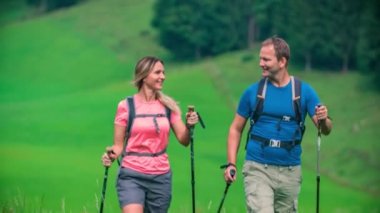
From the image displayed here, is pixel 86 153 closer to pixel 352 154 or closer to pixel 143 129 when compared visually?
pixel 352 154

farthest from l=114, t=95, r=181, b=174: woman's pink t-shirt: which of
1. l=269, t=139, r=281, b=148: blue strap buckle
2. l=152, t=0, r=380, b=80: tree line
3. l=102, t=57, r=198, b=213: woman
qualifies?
l=152, t=0, r=380, b=80: tree line

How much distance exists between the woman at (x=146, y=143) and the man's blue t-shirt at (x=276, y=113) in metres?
0.41

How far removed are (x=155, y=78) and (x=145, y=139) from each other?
394 millimetres

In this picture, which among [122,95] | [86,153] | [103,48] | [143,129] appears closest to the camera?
[143,129]

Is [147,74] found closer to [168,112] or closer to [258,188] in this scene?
[168,112]

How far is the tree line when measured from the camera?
56.7 ft

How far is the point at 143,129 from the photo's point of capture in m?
5.09

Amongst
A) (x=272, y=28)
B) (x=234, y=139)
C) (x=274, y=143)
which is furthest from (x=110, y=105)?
(x=274, y=143)

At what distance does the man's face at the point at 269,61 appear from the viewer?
524 cm

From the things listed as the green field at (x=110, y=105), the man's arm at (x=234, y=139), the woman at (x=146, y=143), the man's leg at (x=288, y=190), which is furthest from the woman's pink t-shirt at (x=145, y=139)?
the green field at (x=110, y=105)

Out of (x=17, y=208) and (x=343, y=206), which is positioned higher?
(x=17, y=208)

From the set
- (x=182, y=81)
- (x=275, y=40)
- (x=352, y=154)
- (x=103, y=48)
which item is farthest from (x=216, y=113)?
(x=275, y=40)

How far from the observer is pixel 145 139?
5.10 m

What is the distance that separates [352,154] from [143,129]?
1336 centimetres
